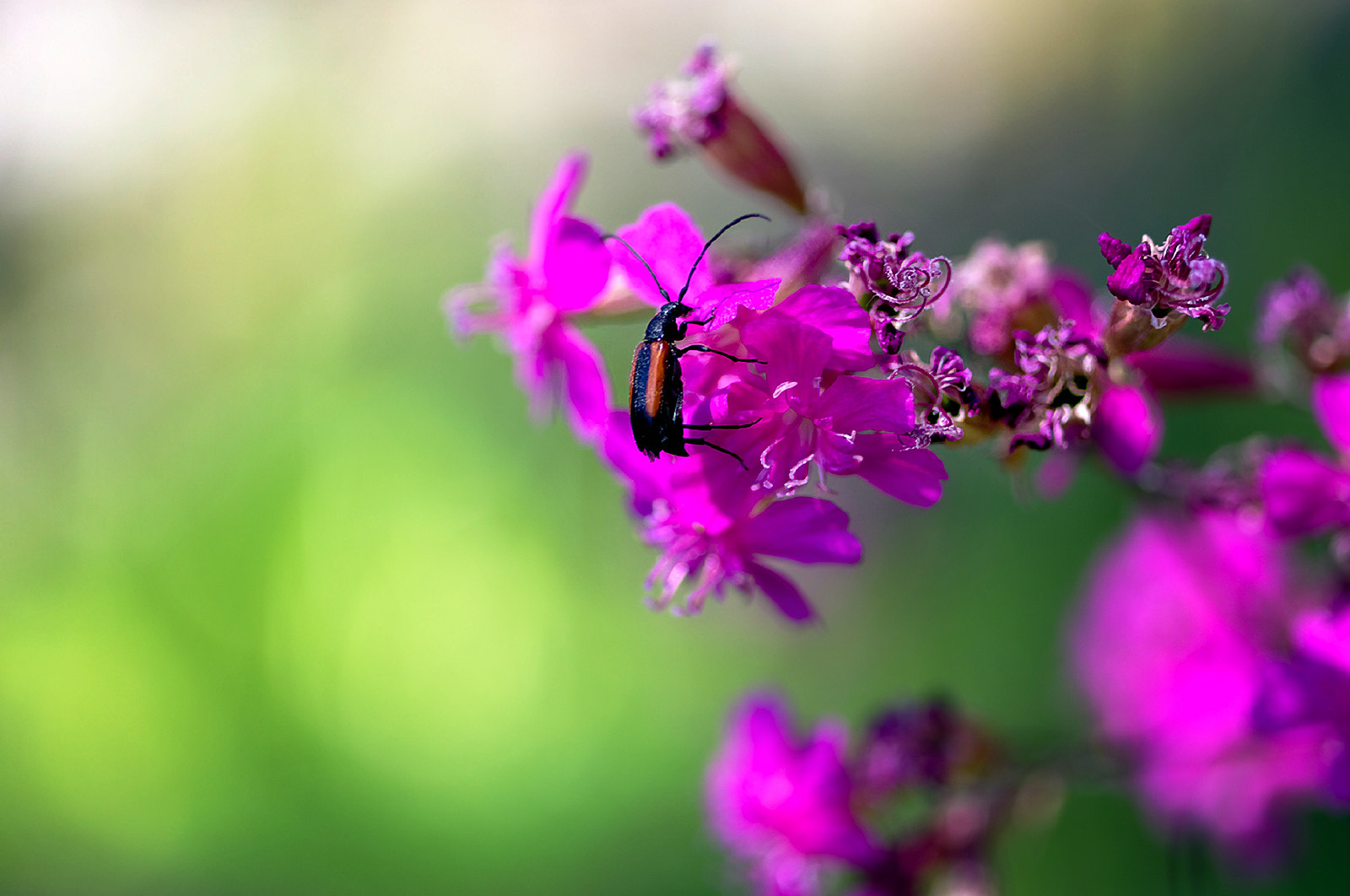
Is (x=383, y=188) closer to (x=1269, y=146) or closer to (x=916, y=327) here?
(x=1269, y=146)

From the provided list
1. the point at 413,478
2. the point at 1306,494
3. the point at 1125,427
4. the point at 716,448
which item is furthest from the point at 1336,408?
the point at 413,478

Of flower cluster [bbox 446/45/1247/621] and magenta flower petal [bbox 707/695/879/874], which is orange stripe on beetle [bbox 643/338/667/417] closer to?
flower cluster [bbox 446/45/1247/621]

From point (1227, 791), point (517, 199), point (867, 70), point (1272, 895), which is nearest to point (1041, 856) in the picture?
point (1272, 895)

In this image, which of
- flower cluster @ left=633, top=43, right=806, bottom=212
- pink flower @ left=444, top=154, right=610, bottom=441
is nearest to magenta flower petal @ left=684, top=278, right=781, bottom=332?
pink flower @ left=444, top=154, right=610, bottom=441

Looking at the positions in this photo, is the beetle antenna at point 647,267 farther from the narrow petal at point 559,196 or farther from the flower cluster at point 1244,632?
the flower cluster at point 1244,632

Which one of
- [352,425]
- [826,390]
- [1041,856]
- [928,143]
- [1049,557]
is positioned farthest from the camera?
[928,143]

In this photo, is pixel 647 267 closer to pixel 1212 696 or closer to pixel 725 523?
pixel 725 523
